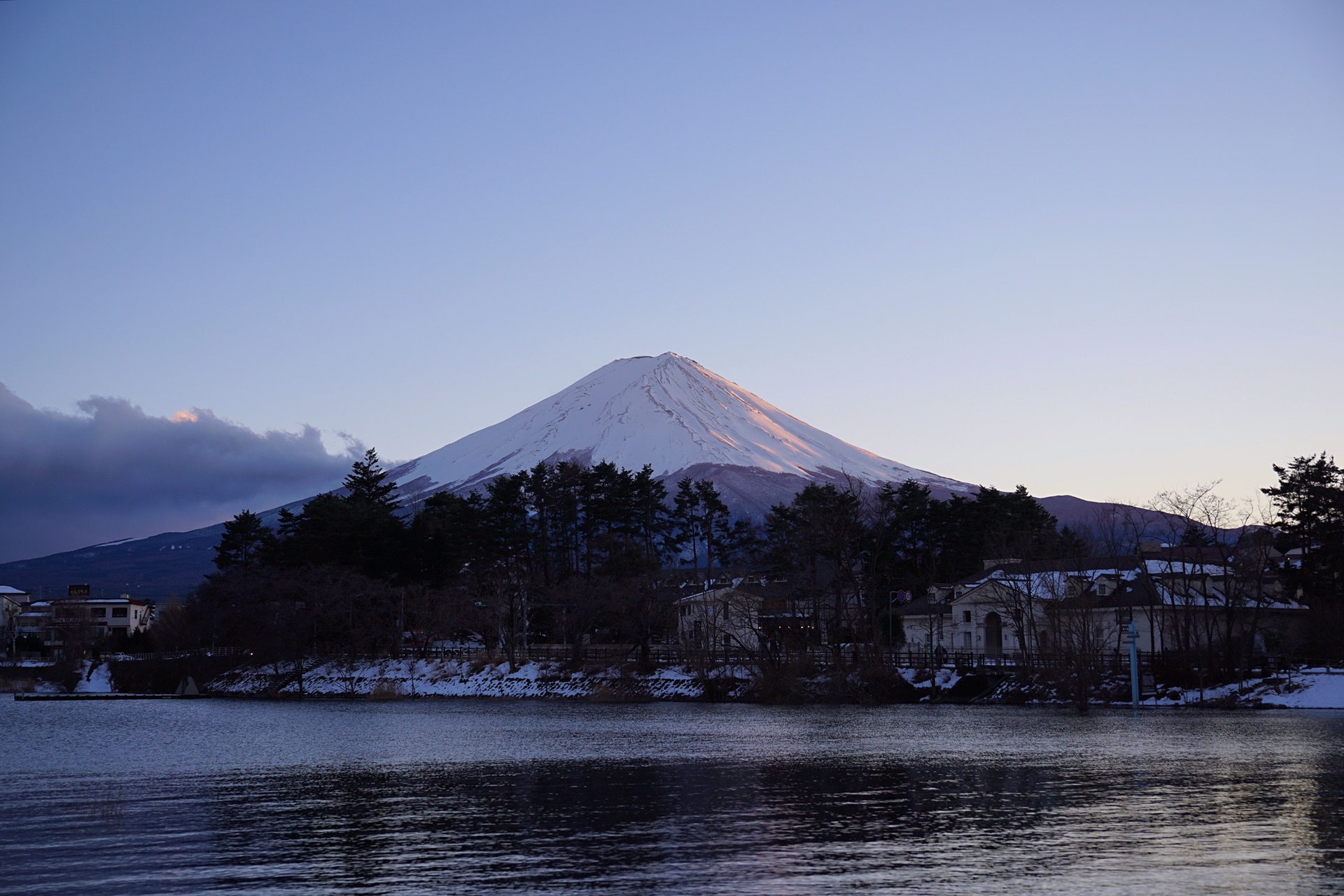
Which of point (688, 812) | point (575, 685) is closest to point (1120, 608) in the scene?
point (575, 685)

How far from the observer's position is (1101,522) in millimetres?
91000

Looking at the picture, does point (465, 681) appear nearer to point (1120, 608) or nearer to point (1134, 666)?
point (1120, 608)

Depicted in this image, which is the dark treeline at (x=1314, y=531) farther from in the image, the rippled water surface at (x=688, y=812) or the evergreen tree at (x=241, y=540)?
the evergreen tree at (x=241, y=540)

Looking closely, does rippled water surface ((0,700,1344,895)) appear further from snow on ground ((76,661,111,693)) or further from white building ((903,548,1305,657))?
snow on ground ((76,661,111,693))

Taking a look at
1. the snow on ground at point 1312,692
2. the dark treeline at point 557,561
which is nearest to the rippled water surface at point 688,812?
the snow on ground at point 1312,692

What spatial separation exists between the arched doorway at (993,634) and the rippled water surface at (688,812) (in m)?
34.5

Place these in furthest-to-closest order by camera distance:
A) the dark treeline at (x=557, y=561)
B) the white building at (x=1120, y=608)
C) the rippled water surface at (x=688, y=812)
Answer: the dark treeline at (x=557, y=561), the white building at (x=1120, y=608), the rippled water surface at (x=688, y=812)

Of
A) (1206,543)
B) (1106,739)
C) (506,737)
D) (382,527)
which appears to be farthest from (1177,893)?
(382,527)

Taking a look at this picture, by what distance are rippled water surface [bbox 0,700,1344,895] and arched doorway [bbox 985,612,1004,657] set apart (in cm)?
3446

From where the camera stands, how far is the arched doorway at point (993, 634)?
244 feet

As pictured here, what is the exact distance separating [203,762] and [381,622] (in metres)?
48.0

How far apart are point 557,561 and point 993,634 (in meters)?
36.1

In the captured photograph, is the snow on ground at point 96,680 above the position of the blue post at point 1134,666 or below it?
below

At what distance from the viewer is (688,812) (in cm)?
1978
